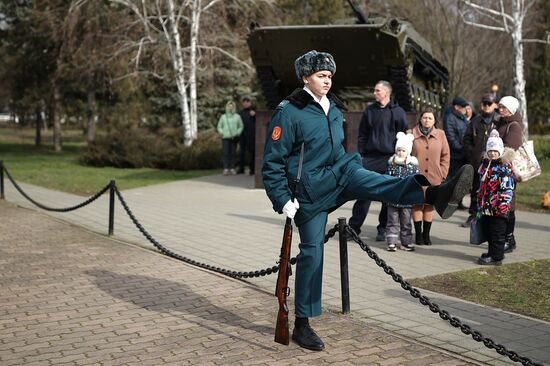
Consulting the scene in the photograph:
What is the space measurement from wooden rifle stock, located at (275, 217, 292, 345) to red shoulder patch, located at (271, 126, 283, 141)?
55cm

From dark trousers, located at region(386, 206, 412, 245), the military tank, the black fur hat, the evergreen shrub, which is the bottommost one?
dark trousers, located at region(386, 206, 412, 245)

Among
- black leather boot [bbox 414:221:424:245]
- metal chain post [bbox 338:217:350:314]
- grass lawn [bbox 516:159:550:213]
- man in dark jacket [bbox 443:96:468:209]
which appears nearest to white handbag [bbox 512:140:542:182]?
black leather boot [bbox 414:221:424:245]

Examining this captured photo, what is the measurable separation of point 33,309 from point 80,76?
79.3 ft

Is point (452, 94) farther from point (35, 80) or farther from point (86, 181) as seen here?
point (35, 80)

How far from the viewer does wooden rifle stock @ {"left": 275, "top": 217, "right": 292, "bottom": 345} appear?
531cm

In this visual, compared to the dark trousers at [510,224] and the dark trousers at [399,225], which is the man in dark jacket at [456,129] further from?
the dark trousers at [399,225]

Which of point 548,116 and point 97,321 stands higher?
point 548,116

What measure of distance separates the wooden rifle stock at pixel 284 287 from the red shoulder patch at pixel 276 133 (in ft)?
1.81

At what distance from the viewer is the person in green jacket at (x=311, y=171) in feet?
17.1

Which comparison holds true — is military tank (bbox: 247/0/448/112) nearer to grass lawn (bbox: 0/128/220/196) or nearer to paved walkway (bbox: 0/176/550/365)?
paved walkway (bbox: 0/176/550/365)

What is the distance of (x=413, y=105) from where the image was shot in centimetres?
1553

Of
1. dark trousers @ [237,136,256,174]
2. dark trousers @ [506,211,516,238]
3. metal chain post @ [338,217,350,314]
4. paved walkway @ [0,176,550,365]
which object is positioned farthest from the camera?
dark trousers @ [237,136,256,174]

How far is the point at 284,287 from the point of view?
17.7 ft

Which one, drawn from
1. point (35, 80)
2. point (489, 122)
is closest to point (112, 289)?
point (489, 122)
